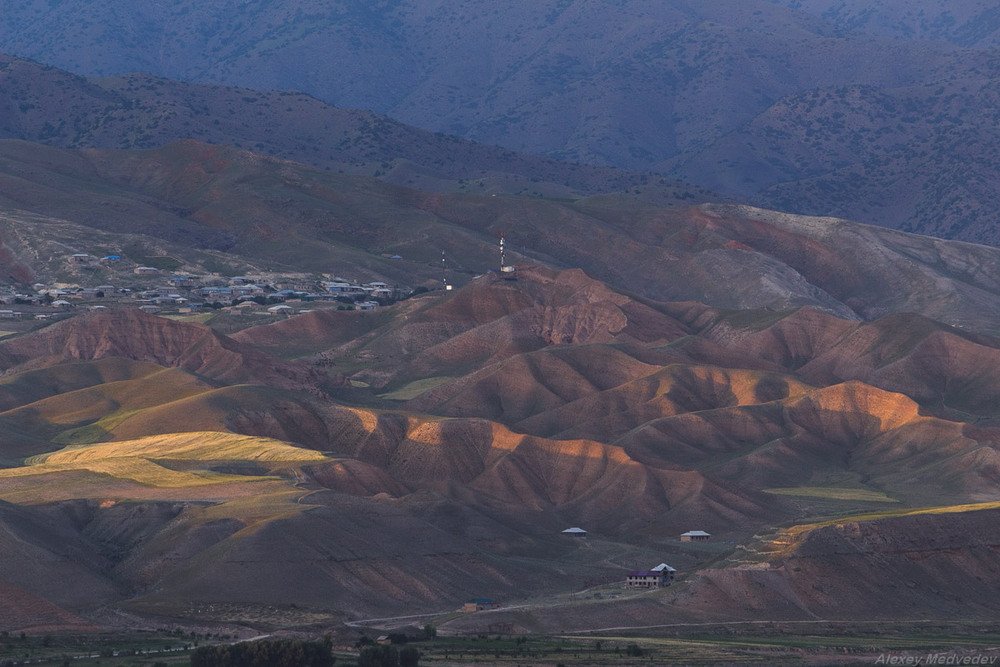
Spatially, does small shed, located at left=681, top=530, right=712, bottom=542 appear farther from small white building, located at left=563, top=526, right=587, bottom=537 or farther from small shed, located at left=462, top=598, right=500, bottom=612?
small shed, located at left=462, top=598, right=500, bottom=612

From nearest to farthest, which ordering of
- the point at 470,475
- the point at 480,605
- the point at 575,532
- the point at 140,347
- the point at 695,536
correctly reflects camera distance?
the point at 480,605, the point at 575,532, the point at 695,536, the point at 470,475, the point at 140,347

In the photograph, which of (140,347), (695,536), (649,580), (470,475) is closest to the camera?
(649,580)

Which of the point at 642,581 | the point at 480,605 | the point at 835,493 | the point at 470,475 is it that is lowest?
the point at 480,605

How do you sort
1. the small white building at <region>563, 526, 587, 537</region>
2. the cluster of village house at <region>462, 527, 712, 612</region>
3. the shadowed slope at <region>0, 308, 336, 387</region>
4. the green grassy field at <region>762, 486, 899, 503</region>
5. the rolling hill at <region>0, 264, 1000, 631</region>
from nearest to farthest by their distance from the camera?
the cluster of village house at <region>462, 527, 712, 612</region>, the rolling hill at <region>0, 264, 1000, 631</region>, the small white building at <region>563, 526, 587, 537</region>, the green grassy field at <region>762, 486, 899, 503</region>, the shadowed slope at <region>0, 308, 336, 387</region>

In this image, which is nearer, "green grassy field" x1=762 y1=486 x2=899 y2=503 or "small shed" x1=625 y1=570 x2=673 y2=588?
"small shed" x1=625 y1=570 x2=673 y2=588

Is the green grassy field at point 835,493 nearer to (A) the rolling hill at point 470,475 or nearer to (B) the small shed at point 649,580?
(A) the rolling hill at point 470,475

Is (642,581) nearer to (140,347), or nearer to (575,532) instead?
(575,532)

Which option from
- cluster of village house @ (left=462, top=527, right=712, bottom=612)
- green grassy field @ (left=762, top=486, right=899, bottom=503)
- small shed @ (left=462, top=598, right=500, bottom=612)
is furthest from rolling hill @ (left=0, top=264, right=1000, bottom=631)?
cluster of village house @ (left=462, top=527, right=712, bottom=612)

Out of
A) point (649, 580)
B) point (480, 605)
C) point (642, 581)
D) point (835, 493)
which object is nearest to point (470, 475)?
point (835, 493)

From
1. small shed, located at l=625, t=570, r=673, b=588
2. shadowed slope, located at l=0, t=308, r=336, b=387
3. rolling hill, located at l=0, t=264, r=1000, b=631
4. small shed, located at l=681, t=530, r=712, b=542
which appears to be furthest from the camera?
shadowed slope, located at l=0, t=308, r=336, b=387

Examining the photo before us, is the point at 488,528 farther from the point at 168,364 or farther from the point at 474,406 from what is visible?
the point at 168,364

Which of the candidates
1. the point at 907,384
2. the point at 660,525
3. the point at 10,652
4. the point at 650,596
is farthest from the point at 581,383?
the point at 10,652
